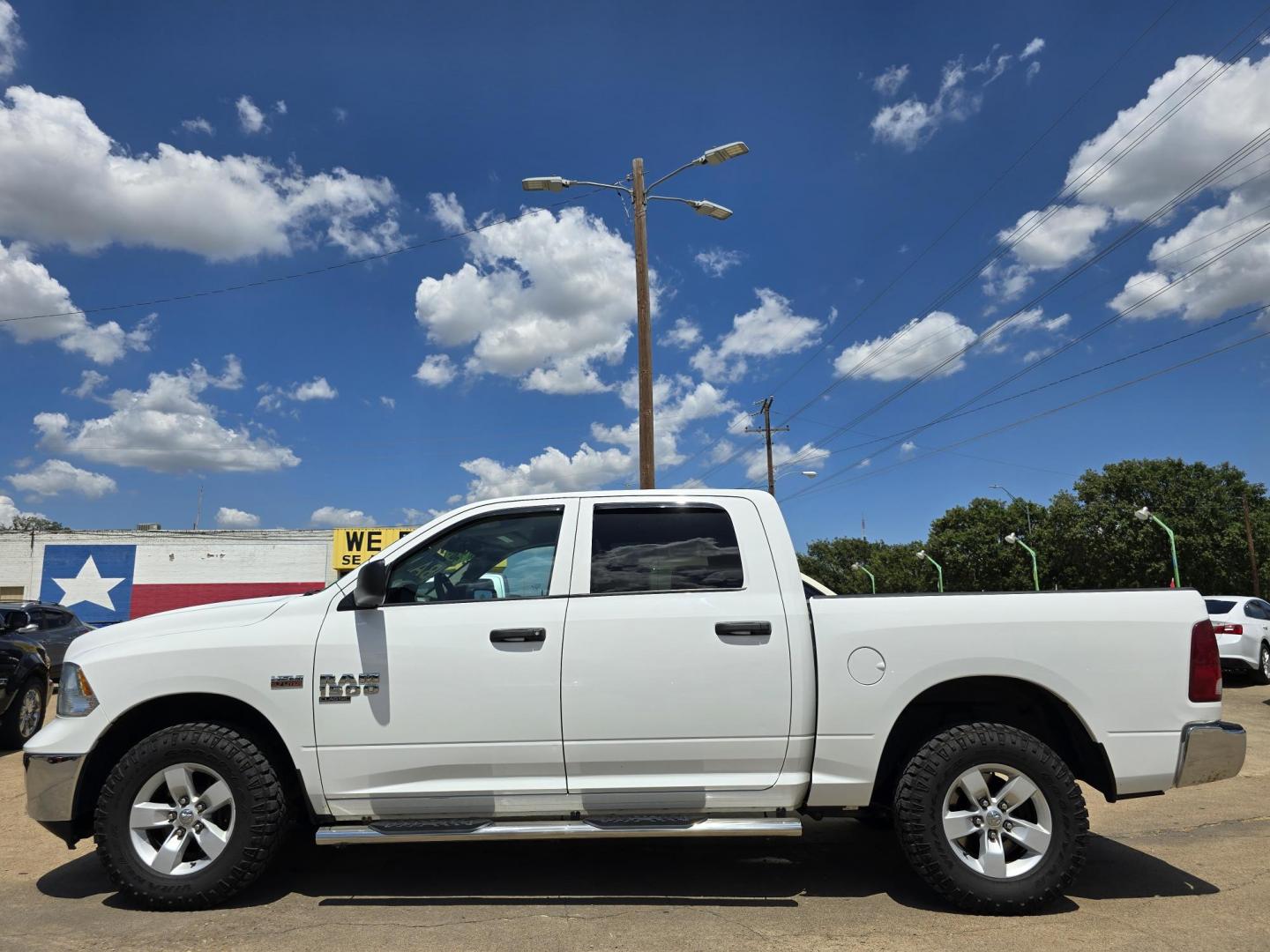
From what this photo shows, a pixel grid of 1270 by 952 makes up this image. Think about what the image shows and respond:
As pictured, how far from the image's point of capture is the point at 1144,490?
43.4 meters

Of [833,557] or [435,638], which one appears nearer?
[435,638]

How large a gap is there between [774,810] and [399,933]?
1.81 meters

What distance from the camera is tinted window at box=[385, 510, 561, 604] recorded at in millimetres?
4203

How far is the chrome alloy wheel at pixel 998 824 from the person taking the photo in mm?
3887

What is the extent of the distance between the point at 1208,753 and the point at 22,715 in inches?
405

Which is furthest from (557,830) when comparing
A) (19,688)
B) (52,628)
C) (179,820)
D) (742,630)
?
(52,628)

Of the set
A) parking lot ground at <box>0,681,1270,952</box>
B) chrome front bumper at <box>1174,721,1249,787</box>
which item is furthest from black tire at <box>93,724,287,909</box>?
chrome front bumper at <box>1174,721,1249,787</box>

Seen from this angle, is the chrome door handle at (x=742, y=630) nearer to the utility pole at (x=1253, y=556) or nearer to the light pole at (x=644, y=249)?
the light pole at (x=644, y=249)

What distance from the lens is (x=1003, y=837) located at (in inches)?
155

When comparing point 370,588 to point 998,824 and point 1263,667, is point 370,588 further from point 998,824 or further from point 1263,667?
point 1263,667

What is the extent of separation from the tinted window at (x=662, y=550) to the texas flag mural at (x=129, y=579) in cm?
3857

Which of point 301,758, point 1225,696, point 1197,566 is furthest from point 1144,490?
point 301,758

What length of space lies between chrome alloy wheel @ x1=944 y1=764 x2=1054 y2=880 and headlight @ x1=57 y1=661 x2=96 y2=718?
4.15 metres

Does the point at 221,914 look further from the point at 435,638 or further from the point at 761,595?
the point at 761,595
